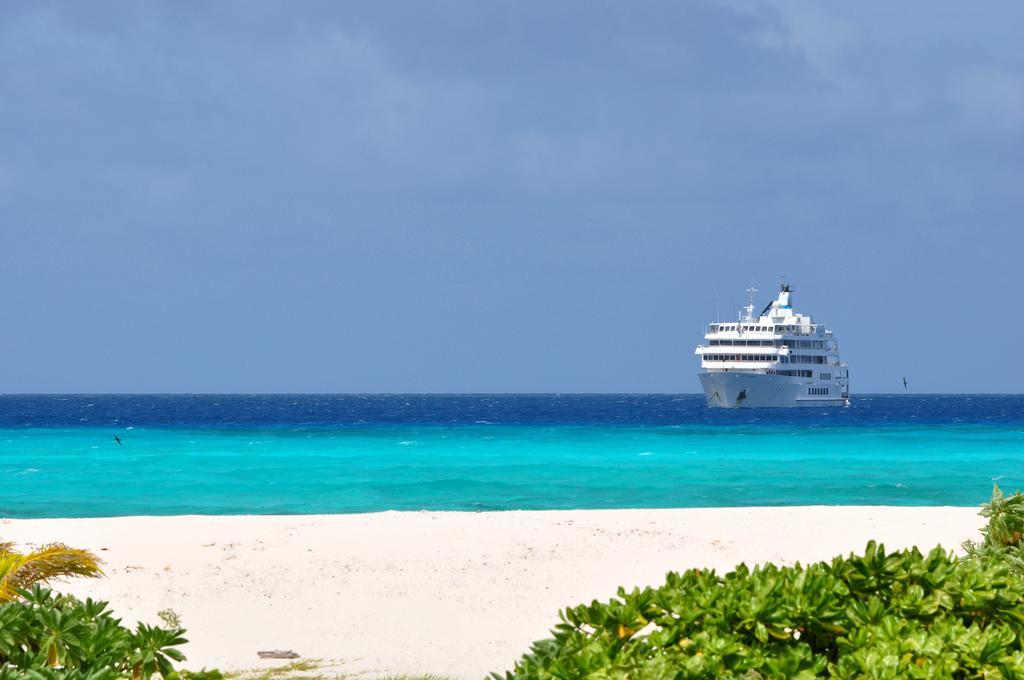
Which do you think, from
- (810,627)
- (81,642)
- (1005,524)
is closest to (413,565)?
(1005,524)

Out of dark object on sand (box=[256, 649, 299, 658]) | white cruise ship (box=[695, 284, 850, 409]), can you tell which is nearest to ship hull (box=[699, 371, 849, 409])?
white cruise ship (box=[695, 284, 850, 409])

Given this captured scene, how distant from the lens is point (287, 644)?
30.2 ft

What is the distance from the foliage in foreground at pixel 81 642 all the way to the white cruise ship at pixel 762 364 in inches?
3723

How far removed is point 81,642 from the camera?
4.06 m

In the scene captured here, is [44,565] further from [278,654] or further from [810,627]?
[810,627]

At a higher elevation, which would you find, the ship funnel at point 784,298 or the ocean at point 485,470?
the ship funnel at point 784,298

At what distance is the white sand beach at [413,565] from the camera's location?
930cm

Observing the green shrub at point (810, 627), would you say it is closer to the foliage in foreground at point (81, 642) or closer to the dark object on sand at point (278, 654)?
the foliage in foreground at point (81, 642)

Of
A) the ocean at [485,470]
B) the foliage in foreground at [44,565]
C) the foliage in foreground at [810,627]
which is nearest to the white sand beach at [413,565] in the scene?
the foliage in foreground at [44,565]

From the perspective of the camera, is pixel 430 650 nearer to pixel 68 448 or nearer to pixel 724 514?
pixel 724 514

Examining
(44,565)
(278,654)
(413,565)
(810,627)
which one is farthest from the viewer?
(413,565)

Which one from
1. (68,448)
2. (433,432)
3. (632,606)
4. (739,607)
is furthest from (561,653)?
(433,432)

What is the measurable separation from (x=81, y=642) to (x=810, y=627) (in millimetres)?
2709

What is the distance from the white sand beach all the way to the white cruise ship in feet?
266
